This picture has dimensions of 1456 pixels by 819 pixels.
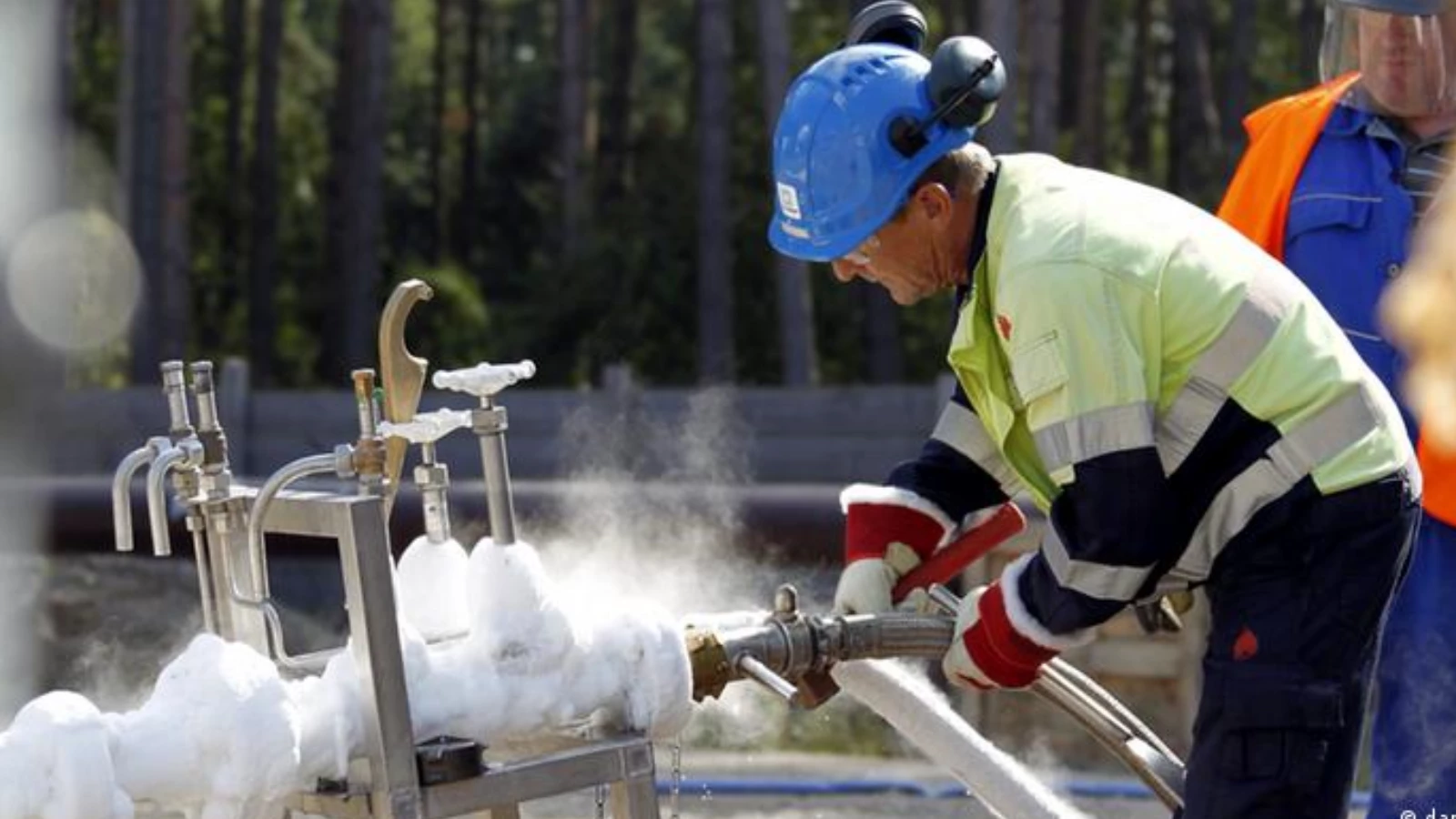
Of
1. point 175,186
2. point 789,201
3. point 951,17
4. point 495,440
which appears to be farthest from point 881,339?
point 495,440

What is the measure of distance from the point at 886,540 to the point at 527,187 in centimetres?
3246

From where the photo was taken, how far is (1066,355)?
3109 millimetres

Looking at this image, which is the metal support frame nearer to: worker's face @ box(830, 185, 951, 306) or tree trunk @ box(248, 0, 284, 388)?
worker's face @ box(830, 185, 951, 306)

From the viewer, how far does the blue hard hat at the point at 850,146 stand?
11.0 feet

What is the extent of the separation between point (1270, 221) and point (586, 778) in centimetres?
207

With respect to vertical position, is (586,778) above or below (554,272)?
above

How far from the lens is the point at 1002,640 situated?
3.34 m

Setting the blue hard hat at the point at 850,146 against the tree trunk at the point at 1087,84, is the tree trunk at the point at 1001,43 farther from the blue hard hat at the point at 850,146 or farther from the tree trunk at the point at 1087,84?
the blue hard hat at the point at 850,146

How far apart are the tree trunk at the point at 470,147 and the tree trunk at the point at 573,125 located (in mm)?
8896

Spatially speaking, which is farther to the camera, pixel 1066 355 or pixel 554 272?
pixel 554 272

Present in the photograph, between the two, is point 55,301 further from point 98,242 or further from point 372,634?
point 372,634

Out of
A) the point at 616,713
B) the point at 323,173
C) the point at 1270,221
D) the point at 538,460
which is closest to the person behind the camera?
the point at 616,713

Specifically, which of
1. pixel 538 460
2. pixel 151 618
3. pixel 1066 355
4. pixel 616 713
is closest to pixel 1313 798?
pixel 1066 355

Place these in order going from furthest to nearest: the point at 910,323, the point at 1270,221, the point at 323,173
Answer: the point at 323,173, the point at 910,323, the point at 1270,221
